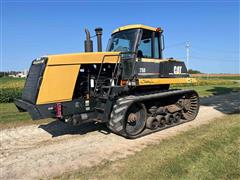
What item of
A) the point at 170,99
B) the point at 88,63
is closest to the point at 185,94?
the point at 170,99

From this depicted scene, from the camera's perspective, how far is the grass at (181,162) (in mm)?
4374

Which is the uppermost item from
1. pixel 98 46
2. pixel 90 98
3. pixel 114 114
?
pixel 98 46

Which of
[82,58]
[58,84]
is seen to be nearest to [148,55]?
[82,58]

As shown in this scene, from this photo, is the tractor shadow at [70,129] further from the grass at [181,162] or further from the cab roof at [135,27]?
the cab roof at [135,27]

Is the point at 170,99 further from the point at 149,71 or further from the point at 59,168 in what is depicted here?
the point at 59,168

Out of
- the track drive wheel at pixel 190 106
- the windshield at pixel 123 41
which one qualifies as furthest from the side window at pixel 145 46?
the track drive wheel at pixel 190 106

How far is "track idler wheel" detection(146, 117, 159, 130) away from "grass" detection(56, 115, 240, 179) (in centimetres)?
96

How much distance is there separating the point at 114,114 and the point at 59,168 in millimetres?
2261

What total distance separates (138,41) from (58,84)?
9.30 ft

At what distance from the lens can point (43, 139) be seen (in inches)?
270

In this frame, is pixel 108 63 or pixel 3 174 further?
pixel 108 63

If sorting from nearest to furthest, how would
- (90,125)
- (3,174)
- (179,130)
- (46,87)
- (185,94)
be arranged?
(3,174) → (46,87) → (179,130) → (90,125) → (185,94)

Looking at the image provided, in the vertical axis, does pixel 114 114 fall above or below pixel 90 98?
below

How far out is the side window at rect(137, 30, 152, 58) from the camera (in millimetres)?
7474
